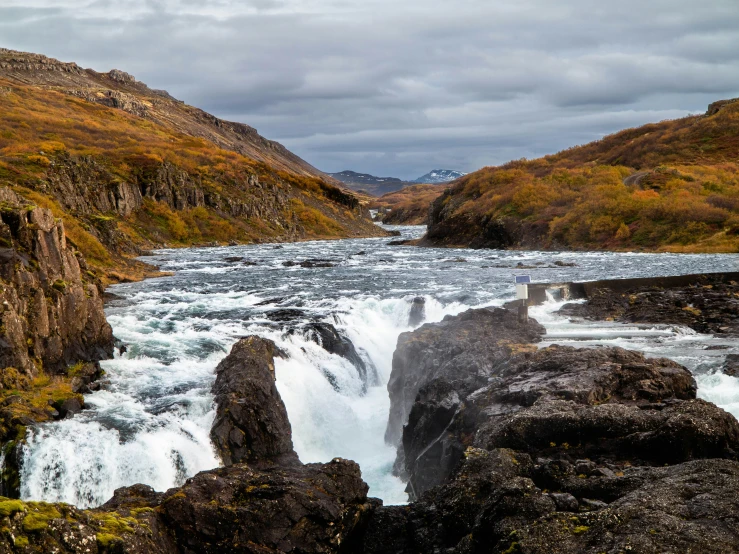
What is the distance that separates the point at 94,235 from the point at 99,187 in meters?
24.6

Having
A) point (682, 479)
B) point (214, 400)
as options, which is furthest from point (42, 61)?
point (682, 479)

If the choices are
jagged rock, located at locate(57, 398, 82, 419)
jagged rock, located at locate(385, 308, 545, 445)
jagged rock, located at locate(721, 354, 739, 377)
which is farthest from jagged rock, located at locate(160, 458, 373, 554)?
jagged rock, located at locate(721, 354, 739, 377)

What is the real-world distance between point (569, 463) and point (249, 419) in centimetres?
837

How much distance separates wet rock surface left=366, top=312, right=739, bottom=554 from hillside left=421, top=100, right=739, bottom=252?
44.2m

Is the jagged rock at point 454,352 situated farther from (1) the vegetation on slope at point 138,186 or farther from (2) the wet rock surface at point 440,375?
(1) the vegetation on slope at point 138,186

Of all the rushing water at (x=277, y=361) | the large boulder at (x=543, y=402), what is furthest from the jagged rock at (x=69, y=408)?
the large boulder at (x=543, y=402)

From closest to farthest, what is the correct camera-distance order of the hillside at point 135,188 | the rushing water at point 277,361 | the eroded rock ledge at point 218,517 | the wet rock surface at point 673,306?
the eroded rock ledge at point 218,517 → the rushing water at point 277,361 → the wet rock surface at point 673,306 → the hillside at point 135,188

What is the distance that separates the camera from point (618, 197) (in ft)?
214

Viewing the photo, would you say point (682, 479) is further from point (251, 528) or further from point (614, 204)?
point (614, 204)

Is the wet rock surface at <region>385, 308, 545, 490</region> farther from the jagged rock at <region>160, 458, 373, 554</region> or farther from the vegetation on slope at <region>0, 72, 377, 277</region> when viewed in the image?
the vegetation on slope at <region>0, 72, 377, 277</region>

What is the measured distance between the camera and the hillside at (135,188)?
164ft

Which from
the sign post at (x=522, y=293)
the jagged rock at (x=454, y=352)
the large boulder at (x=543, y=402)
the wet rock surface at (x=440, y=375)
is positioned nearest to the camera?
the large boulder at (x=543, y=402)

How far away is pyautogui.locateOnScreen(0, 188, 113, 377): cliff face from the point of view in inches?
637

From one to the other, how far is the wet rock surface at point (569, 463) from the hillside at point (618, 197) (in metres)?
44.2
